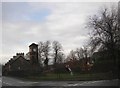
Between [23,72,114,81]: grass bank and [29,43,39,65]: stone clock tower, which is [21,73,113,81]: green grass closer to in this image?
[23,72,114,81]: grass bank

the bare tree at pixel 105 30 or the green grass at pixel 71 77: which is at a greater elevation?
the bare tree at pixel 105 30

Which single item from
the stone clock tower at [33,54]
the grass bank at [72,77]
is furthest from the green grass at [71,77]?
the stone clock tower at [33,54]

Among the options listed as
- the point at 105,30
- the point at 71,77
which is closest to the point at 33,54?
the point at 71,77

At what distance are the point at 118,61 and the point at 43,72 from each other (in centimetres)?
674

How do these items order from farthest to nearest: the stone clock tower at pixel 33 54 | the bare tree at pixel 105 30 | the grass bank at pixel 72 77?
the bare tree at pixel 105 30
the grass bank at pixel 72 77
the stone clock tower at pixel 33 54

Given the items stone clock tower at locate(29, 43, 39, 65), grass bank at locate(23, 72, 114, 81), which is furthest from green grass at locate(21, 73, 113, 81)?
stone clock tower at locate(29, 43, 39, 65)

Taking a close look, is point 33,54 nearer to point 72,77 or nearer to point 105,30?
point 72,77

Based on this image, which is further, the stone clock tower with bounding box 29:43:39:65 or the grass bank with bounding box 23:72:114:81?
the grass bank with bounding box 23:72:114:81

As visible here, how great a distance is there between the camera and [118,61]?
19.7 meters

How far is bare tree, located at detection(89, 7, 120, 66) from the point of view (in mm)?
24906

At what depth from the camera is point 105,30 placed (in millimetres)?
28047

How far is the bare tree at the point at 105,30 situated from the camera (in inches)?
981

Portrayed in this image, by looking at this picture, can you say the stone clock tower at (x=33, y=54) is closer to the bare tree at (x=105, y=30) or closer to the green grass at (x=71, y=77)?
the green grass at (x=71, y=77)

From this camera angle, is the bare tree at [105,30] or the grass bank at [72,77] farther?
the bare tree at [105,30]
